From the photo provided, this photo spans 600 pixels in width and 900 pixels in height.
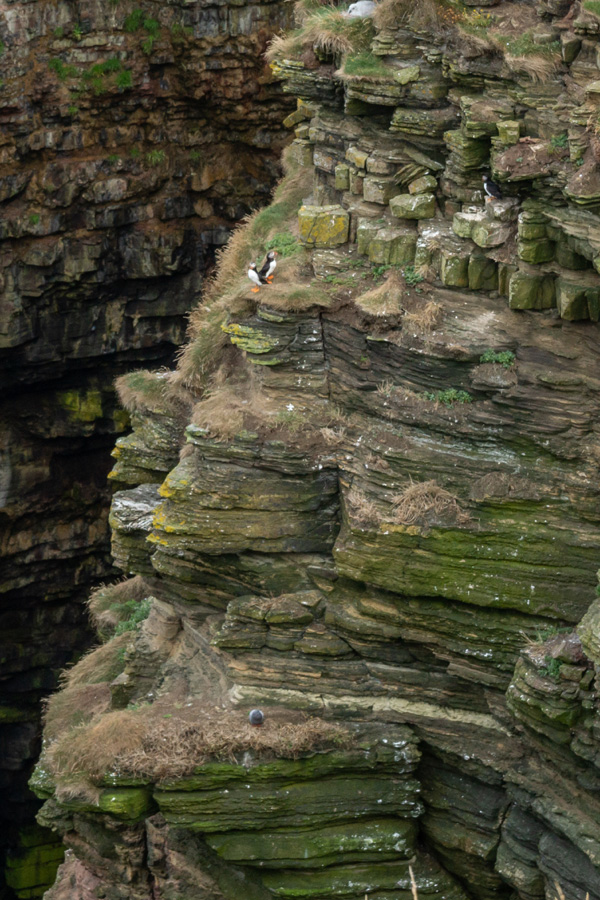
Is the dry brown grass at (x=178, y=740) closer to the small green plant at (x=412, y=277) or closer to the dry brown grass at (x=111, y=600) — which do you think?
the dry brown grass at (x=111, y=600)

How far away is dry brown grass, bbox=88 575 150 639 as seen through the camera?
24031 mm

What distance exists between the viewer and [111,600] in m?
24.7

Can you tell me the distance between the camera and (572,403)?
16188 millimetres

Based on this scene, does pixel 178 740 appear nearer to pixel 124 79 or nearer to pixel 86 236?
pixel 86 236

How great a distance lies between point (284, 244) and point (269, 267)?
4.48ft

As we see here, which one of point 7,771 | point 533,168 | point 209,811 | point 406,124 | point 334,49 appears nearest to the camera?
point 533,168

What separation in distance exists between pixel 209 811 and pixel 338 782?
1.89 meters

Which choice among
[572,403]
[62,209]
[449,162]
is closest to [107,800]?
[572,403]

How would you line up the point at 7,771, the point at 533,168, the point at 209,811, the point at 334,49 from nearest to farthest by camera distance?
the point at 533,168, the point at 209,811, the point at 334,49, the point at 7,771

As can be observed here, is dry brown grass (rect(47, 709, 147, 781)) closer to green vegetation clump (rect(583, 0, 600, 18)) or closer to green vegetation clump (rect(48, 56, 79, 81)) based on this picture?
green vegetation clump (rect(583, 0, 600, 18))

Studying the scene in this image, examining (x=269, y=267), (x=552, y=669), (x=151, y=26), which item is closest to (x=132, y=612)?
(x=269, y=267)

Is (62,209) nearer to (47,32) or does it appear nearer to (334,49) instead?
(47,32)

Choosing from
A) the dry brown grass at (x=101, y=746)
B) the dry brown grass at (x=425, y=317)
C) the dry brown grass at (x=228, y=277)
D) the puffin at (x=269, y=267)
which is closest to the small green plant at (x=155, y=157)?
the dry brown grass at (x=228, y=277)

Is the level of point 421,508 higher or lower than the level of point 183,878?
higher
